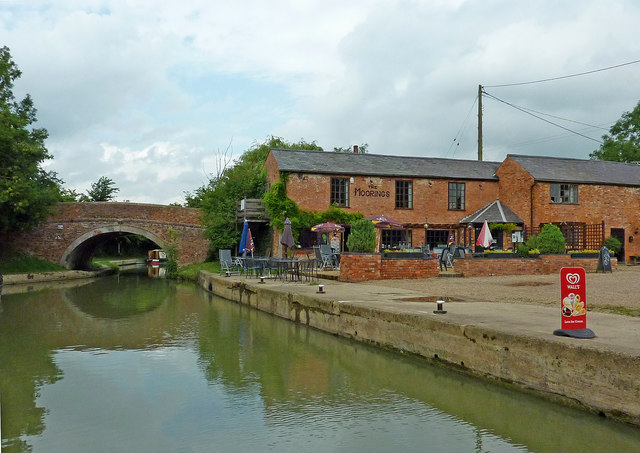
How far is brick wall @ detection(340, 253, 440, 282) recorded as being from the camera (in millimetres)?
14734

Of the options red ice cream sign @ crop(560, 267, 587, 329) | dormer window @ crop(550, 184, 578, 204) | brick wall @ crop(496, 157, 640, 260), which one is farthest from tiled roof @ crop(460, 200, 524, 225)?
red ice cream sign @ crop(560, 267, 587, 329)

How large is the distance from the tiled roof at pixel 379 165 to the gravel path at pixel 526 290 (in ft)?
35.3

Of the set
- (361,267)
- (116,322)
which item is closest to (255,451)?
(116,322)

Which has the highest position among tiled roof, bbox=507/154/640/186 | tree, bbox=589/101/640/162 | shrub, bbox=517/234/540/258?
tree, bbox=589/101/640/162

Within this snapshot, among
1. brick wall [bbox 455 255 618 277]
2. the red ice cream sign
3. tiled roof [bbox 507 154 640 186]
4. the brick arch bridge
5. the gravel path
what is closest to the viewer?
the red ice cream sign

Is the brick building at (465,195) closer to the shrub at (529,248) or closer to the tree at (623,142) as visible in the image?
the shrub at (529,248)

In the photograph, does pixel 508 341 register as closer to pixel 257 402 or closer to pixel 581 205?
pixel 257 402

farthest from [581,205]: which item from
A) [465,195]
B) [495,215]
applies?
[465,195]

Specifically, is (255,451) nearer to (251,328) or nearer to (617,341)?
(617,341)

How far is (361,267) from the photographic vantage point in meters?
14.8

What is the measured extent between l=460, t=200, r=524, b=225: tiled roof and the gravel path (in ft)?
30.8

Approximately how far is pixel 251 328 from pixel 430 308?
4379 millimetres

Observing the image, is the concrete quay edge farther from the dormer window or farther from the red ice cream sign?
the dormer window

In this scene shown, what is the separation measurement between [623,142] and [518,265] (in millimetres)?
35752
